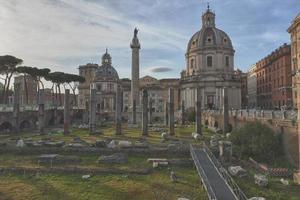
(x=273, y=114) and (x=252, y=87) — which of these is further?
(x=252, y=87)

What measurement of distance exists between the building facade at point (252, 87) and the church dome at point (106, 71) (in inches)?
1631

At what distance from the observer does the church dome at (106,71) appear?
108 metres

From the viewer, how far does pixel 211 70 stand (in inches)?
2904

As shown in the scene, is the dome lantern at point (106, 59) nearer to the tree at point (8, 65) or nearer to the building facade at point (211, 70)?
the building facade at point (211, 70)

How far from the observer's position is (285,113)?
24.3m

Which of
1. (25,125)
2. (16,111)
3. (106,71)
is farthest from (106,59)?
(16,111)

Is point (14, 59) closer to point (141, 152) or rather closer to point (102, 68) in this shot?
point (141, 152)

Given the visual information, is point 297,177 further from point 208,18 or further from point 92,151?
point 208,18

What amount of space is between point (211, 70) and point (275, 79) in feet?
44.1

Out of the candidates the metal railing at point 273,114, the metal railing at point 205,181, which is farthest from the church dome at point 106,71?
the metal railing at point 205,181

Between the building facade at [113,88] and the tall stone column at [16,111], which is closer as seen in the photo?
the tall stone column at [16,111]

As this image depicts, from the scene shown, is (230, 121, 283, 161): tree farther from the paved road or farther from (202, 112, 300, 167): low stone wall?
the paved road

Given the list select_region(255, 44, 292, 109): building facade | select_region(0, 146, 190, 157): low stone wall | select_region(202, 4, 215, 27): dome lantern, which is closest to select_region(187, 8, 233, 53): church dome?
select_region(202, 4, 215, 27): dome lantern

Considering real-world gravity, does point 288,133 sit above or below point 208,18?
below
